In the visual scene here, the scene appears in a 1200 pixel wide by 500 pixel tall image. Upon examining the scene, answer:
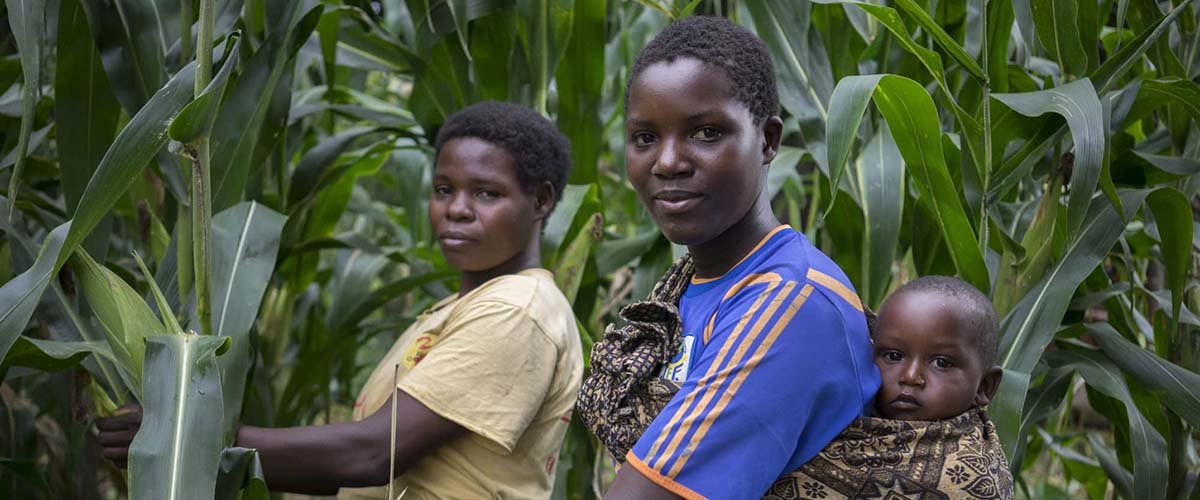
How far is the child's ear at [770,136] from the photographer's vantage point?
1.16 meters

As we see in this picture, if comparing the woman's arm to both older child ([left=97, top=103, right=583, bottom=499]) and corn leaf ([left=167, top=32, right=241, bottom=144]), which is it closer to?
older child ([left=97, top=103, right=583, bottom=499])

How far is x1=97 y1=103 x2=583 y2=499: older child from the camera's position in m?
1.48

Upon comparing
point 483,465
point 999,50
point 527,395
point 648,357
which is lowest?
point 483,465

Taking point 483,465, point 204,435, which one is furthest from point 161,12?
point 483,465

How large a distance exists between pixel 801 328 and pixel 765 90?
27 cm

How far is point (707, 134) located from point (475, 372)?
1.90 ft

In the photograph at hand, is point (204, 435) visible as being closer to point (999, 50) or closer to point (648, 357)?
point (648, 357)

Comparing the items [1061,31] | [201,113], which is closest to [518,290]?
[201,113]

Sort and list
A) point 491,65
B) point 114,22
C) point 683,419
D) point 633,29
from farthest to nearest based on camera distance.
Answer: point 633,29
point 491,65
point 114,22
point 683,419

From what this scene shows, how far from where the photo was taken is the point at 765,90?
44.7 inches

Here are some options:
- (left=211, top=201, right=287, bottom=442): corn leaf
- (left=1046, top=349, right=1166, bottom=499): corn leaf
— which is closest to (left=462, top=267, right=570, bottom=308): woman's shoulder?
(left=211, top=201, right=287, bottom=442): corn leaf

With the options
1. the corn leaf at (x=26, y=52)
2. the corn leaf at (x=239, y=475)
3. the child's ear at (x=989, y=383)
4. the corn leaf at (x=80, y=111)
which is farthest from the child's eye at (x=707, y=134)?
the corn leaf at (x=80, y=111)

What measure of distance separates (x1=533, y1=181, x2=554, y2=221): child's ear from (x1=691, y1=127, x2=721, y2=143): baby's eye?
28.2 inches

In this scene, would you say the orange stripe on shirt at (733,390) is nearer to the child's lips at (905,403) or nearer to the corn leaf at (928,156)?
the child's lips at (905,403)
